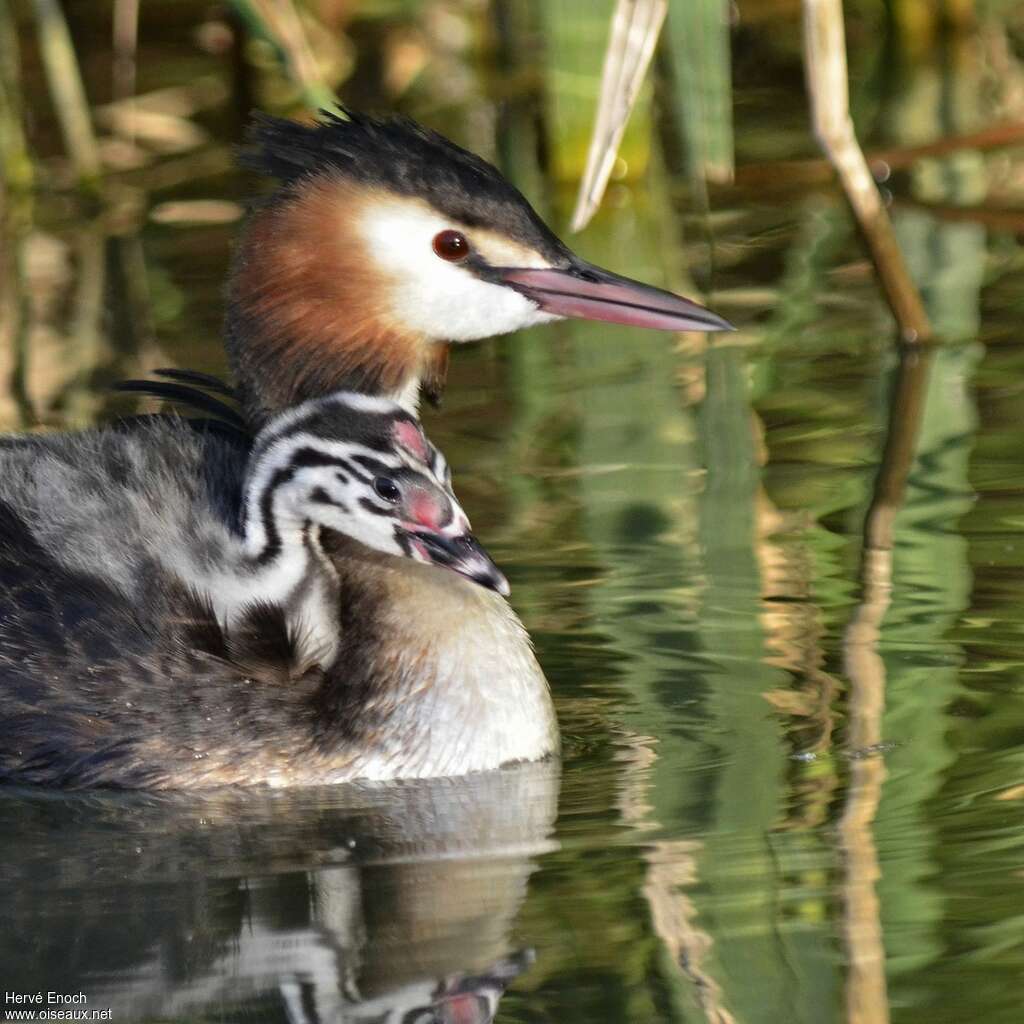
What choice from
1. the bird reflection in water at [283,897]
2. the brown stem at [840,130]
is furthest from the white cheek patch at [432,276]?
the brown stem at [840,130]

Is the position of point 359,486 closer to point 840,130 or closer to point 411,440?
point 411,440

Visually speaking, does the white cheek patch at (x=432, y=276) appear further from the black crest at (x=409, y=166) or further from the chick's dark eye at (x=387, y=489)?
the chick's dark eye at (x=387, y=489)

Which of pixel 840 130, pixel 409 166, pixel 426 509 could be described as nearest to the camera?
pixel 426 509

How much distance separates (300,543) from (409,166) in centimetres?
91

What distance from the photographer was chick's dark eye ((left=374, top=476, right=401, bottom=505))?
16.8 ft

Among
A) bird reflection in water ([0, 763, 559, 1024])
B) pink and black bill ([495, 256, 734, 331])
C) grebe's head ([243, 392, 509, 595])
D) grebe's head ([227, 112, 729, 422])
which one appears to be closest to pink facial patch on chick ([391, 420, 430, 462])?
grebe's head ([243, 392, 509, 595])

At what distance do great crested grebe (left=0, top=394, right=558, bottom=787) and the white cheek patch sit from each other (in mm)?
416

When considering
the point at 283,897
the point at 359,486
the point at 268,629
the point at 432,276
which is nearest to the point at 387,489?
the point at 359,486

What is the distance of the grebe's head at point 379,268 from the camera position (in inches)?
217

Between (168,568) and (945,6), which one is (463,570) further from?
(945,6)

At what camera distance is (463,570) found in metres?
5.04

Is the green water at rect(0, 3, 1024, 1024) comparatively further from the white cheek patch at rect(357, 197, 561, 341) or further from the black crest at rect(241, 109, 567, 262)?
the black crest at rect(241, 109, 567, 262)

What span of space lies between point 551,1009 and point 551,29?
617 centimetres

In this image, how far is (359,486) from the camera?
5125 millimetres
